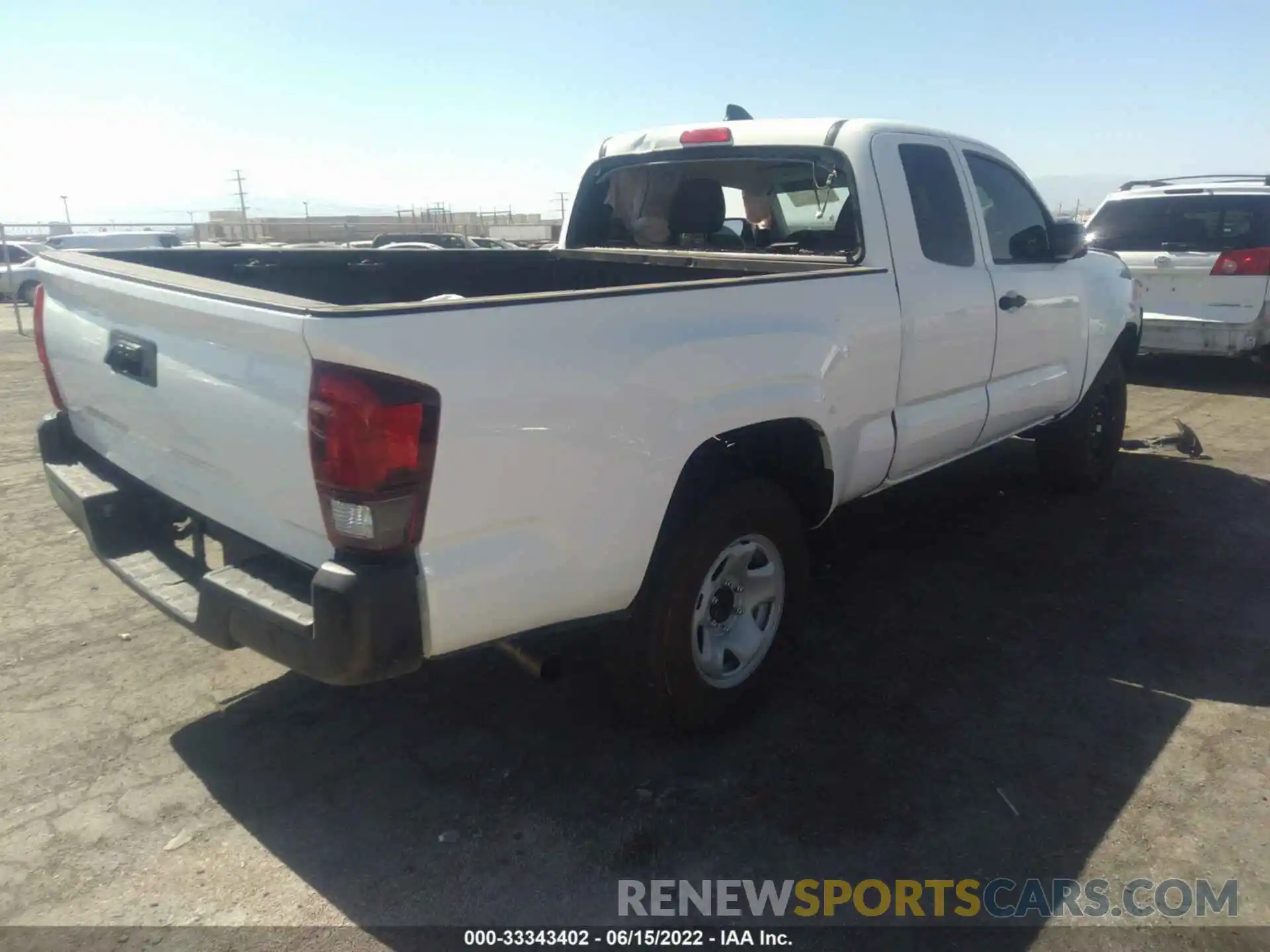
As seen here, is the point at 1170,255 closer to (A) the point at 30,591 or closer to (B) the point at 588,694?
(B) the point at 588,694

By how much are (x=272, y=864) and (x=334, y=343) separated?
1.51m

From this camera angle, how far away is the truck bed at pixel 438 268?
3941 mm

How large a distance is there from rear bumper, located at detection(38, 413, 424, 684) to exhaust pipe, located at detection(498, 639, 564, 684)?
316 mm

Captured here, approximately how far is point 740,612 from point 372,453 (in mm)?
1619

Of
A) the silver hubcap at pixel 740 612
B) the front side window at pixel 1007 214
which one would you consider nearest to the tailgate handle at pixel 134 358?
the silver hubcap at pixel 740 612

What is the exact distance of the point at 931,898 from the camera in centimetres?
251

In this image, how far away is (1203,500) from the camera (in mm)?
5727

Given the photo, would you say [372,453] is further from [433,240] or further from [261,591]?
[433,240]

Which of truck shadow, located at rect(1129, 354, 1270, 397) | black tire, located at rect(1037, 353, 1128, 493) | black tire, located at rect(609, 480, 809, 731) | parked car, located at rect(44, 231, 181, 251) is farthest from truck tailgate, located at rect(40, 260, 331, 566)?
parked car, located at rect(44, 231, 181, 251)

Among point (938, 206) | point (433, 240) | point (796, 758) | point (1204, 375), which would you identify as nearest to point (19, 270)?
point (433, 240)

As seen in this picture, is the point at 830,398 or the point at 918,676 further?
the point at 918,676

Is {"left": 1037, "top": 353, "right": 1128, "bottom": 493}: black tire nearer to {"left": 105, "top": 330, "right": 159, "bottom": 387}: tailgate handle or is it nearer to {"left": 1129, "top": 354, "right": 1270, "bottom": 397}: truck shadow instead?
{"left": 1129, "top": 354, "right": 1270, "bottom": 397}: truck shadow

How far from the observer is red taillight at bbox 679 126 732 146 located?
4.28 metres

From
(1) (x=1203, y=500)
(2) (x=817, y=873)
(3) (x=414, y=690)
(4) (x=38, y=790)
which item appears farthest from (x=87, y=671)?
(1) (x=1203, y=500)
